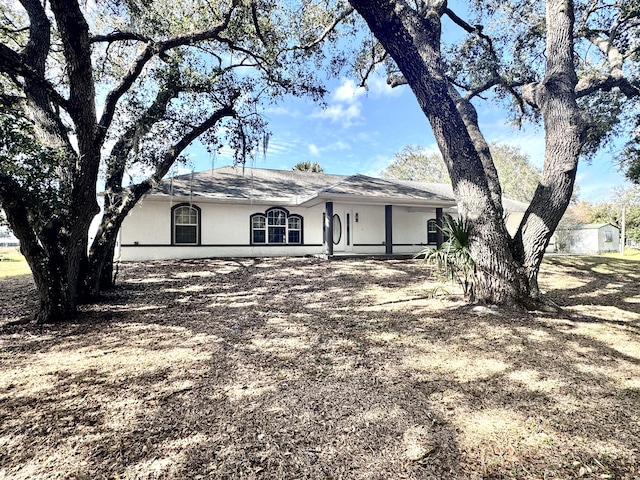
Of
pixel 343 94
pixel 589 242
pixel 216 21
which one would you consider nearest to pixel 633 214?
pixel 589 242

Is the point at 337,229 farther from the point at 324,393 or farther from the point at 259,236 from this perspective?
the point at 324,393

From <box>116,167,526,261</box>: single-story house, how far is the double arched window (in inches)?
1.7

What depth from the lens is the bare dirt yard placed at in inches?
80.2

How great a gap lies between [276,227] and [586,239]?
74.3 feet

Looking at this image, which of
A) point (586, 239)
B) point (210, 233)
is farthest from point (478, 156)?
point (586, 239)

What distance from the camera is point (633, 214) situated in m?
33.5

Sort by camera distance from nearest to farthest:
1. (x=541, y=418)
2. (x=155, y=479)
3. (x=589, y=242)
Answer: (x=155, y=479) → (x=541, y=418) → (x=589, y=242)

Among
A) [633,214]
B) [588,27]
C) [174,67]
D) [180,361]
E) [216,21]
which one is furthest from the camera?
[633,214]

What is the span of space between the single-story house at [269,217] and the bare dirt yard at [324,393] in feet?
22.7

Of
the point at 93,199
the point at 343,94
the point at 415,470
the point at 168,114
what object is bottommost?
the point at 415,470

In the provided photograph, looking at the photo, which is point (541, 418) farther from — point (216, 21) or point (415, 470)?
point (216, 21)

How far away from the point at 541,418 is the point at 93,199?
21.8 feet

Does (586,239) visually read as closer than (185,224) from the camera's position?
No

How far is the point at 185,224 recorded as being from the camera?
42.9 ft
